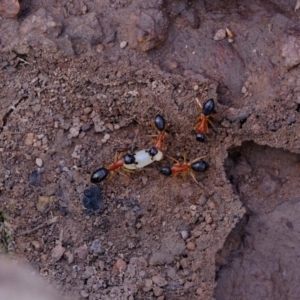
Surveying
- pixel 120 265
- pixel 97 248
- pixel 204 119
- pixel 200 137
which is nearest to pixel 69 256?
pixel 97 248

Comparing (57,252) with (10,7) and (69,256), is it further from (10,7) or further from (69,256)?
(10,7)

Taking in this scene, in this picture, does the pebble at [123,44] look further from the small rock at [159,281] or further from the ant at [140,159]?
the small rock at [159,281]

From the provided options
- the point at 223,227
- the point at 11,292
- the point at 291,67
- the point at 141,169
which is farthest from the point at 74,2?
the point at 11,292

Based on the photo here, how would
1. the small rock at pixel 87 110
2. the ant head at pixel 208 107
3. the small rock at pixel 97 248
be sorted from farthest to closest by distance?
the small rock at pixel 87 110, the small rock at pixel 97 248, the ant head at pixel 208 107

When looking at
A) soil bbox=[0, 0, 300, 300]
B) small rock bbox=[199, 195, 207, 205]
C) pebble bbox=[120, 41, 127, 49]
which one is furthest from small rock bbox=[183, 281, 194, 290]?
pebble bbox=[120, 41, 127, 49]

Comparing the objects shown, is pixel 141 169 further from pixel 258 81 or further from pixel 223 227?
pixel 258 81

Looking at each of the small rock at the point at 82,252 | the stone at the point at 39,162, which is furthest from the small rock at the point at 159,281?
the stone at the point at 39,162

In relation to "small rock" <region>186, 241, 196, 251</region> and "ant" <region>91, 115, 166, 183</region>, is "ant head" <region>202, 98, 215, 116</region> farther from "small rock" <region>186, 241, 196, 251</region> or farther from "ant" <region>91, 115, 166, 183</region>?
"small rock" <region>186, 241, 196, 251</region>
